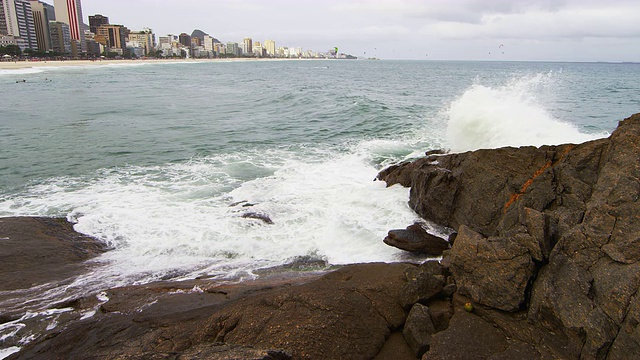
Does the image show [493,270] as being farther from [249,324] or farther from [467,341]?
[249,324]

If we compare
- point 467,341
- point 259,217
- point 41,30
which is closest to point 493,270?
point 467,341

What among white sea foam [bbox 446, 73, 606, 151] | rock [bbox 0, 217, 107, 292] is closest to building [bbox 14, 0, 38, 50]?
rock [bbox 0, 217, 107, 292]

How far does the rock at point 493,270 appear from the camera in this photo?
16.7 feet

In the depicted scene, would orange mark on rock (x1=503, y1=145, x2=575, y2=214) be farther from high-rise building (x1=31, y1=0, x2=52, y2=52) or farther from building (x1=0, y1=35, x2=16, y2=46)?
high-rise building (x1=31, y1=0, x2=52, y2=52)

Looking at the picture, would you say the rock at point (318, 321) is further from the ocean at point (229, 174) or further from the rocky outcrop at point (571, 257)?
the ocean at point (229, 174)

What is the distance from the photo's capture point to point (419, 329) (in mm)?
4836

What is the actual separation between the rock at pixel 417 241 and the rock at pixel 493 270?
7.08ft

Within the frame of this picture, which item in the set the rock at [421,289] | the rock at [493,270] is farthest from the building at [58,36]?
the rock at [493,270]

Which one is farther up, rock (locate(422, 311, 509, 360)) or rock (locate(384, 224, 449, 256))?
rock (locate(422, 311, 509, 360))

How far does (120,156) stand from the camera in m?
16.8

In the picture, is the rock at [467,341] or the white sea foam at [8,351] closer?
the rock at [467,341]

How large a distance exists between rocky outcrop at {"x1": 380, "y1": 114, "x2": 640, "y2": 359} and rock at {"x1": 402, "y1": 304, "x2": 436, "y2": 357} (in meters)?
0.18

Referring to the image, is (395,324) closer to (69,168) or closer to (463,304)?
(463,304)

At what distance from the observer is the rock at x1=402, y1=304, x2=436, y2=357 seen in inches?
184
